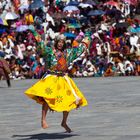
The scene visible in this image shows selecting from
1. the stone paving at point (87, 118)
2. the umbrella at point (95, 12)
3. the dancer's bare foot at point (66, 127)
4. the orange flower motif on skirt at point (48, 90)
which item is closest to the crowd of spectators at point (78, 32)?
the umbrella at point (95, 12)

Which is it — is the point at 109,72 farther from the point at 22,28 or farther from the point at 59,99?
the point at 59,99

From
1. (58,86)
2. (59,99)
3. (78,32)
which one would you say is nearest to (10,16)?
(78,32)

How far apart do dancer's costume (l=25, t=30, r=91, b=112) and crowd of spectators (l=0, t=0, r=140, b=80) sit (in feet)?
60.7

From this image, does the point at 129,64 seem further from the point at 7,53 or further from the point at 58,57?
the point at 58,57

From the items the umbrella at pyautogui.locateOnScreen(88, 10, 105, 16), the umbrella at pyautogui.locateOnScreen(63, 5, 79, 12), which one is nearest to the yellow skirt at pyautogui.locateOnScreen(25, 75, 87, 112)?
the umbrella at pyautogui.locateOnScreen(88, 10, 105, 16)

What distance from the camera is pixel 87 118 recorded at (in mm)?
15023

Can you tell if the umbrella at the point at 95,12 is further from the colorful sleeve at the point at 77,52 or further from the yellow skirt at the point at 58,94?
the yellow skirt at the point at 58,94

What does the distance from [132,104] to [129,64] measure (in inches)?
572

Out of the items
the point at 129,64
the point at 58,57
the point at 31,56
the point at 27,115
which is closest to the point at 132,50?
the point at 129,64

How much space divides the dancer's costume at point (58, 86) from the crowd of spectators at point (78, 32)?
18.5 metres

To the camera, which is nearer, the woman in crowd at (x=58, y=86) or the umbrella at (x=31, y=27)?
the woman in crowd at (x=58, y=86)

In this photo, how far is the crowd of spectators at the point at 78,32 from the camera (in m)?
32.8

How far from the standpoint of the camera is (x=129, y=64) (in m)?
32.3

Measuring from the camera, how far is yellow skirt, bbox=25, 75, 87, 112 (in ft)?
40.1
